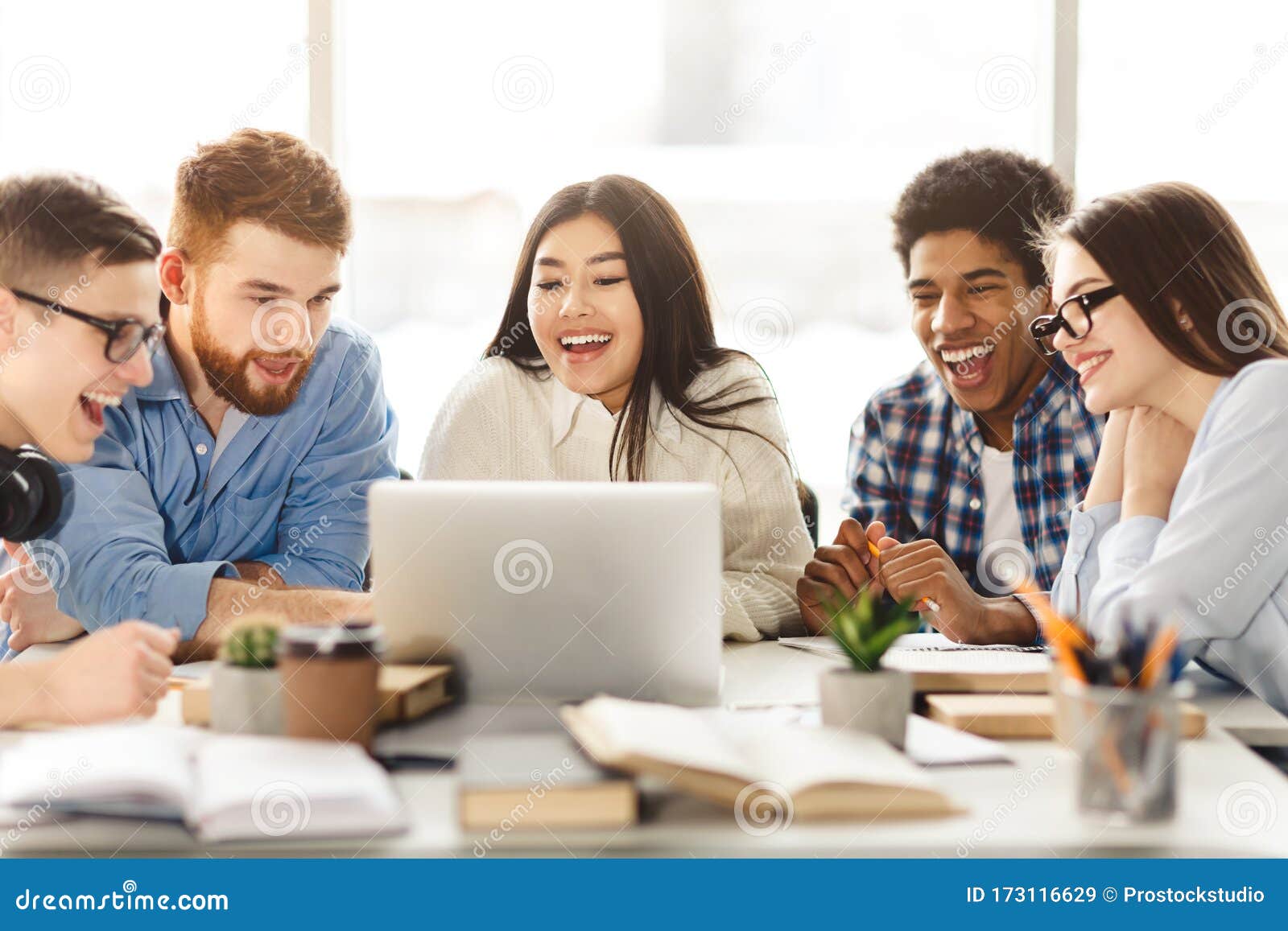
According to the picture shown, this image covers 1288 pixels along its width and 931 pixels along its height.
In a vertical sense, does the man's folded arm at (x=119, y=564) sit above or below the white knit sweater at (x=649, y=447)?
below

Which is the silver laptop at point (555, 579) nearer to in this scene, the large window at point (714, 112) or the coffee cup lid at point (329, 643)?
the coffee cup lid at point (329, 643)

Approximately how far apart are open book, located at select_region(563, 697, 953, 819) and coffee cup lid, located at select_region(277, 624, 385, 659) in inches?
8.5

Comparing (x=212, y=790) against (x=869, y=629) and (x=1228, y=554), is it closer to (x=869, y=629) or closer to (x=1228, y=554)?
(x=869, y=629)

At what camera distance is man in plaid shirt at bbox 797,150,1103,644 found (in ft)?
7.50

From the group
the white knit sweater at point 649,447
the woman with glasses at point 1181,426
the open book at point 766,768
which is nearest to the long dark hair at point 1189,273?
the woman with glasses at point 1181,426

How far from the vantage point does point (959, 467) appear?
2365 mm

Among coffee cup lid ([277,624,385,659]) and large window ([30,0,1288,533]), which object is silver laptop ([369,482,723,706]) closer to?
coffee cup lid ([277,624,385,659])

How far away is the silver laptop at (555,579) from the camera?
1193 mm

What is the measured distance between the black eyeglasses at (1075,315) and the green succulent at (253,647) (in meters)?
1.26

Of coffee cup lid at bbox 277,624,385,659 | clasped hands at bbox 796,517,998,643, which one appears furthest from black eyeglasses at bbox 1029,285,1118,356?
coffee cup lid at bbox 277,624,385,659

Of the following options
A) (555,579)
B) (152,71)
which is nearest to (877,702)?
(555,579)

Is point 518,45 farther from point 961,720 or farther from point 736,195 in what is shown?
point 961,720
